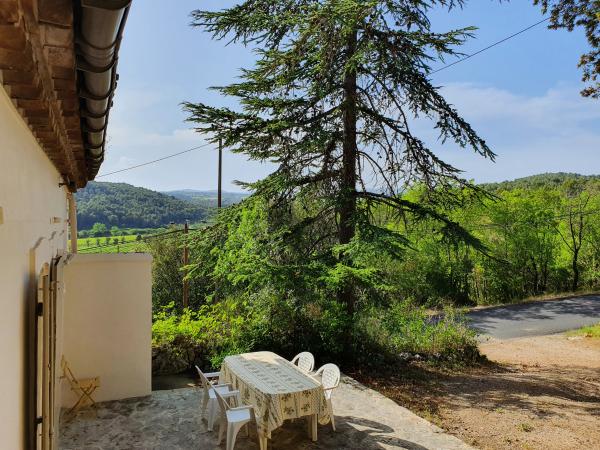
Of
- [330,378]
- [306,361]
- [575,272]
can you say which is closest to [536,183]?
[575,272]

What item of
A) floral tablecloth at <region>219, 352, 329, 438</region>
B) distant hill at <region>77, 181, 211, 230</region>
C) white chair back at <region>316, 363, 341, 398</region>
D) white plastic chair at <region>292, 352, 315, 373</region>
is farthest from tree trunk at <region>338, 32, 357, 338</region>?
distant hill at <region>77, 181, 211, 230</region>

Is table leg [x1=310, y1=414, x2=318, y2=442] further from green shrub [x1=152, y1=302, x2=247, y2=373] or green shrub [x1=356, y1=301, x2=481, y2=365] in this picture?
green shrub [x1=356, y1=301, x2=481, y2=365]

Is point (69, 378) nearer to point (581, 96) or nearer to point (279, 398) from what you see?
point (279, 398)

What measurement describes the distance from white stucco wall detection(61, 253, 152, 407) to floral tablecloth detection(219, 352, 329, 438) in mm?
1938

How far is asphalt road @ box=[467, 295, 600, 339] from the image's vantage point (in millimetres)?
18562

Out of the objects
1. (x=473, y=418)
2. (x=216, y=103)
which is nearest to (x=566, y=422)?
(x=473, y=418)

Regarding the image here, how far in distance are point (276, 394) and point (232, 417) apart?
583mm

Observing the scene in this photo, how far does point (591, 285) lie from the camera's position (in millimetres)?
28047

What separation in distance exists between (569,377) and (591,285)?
70.3 feet

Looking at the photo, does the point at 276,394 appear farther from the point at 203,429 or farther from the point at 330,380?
the point at 203,429

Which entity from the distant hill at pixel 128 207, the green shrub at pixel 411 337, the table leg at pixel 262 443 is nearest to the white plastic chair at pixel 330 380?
the table leg at pixel 262 443

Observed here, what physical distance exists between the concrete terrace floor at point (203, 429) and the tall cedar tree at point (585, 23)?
792cm

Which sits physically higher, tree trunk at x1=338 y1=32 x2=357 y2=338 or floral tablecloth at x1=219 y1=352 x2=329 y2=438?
tree trunk at x1=338 y1=32 x2=357 y2=338

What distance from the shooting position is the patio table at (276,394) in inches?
200
